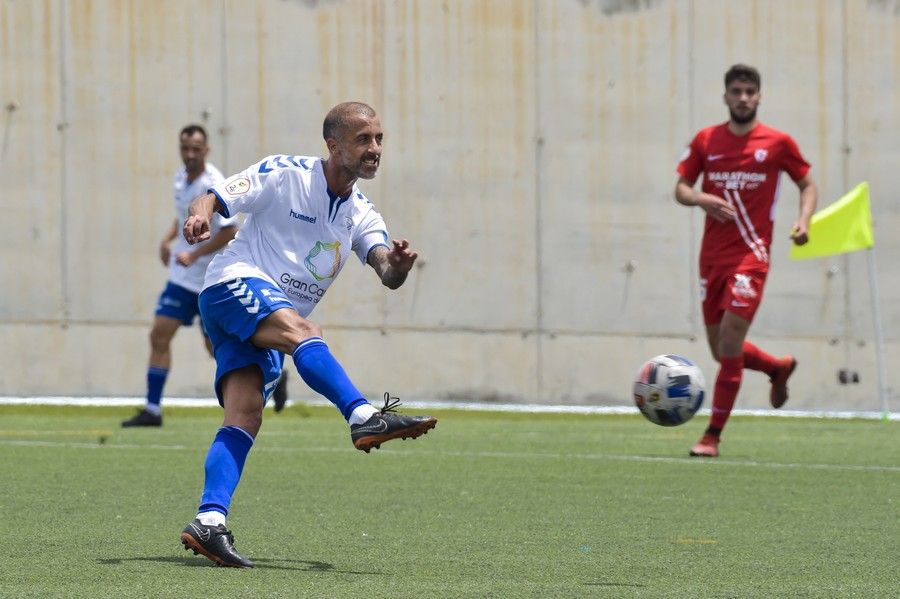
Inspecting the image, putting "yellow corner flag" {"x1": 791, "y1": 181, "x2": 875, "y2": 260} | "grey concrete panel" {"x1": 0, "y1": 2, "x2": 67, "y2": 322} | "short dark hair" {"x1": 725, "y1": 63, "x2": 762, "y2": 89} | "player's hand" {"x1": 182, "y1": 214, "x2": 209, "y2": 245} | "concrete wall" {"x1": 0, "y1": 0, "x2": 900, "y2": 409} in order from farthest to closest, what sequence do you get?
"concrete wall" {"x1": 0, "y1": 0, "x2": 900, "y2": 409} < "grey concrete panel" {"x1": 0, "y1": 2, "x2": 67, "y2": 322} < "yellow corner flag" {"x1": 791, "y1": 181, "x2": 875, "y2": 260} < "short dark hair" {"x1": 725, "y1": 63, "x2": 762, "y2": 89} < "player's hand" {"x1": 182, "y1": 214, "x2": 209, "y2": 245}

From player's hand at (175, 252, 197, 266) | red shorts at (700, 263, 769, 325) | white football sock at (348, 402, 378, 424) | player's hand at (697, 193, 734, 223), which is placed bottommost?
white football sock at (348, 402, 378, 424)

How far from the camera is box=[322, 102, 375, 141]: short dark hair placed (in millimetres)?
6281

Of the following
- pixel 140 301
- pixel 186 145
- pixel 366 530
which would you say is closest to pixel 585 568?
pixel 366 530

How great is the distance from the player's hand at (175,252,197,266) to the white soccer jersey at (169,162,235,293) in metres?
0.14

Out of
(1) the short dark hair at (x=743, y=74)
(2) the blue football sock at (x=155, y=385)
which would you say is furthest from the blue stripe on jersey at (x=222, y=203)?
(2) the blue football sock at (x=155, y=385)

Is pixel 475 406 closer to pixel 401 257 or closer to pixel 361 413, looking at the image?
pixel 401 257

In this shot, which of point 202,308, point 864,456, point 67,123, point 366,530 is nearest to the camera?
point 202,308

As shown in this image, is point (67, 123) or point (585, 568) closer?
point (585, 568)

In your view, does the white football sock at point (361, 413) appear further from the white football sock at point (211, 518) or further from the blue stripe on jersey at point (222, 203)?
the blue stripe on jersey at point (222, 203)

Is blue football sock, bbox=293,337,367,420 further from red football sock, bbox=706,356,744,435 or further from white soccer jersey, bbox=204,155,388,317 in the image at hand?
red football sock, bbox=706,356,744,435

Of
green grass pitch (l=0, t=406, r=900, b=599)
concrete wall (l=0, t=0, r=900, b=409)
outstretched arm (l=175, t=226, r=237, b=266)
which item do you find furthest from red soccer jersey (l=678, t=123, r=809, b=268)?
concrete wall (l=0, t=0, r=900, b=409)

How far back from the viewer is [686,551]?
6.20 m

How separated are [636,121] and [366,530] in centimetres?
1116

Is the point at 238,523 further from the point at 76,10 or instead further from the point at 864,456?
the point at 76,10
